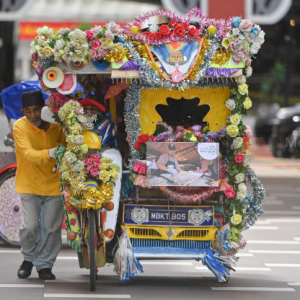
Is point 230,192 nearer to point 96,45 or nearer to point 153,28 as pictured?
point 153,28

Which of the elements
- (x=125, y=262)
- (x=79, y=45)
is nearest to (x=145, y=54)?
(x=79, y=45)

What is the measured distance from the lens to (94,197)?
7.70 metres

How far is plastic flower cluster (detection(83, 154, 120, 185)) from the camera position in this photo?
25.4 ft

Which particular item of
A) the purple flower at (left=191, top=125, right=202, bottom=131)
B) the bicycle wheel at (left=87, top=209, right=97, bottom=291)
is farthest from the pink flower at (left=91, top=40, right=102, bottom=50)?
the bicycle wheel at (left=87, top=209, right=97, bottom=291)

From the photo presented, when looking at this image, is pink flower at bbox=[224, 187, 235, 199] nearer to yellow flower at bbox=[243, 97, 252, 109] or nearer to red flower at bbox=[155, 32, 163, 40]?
yellow flower at bbox=[243, 97, 252, 109]

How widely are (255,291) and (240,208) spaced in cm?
77

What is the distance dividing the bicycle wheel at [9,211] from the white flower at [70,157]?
2957 mm

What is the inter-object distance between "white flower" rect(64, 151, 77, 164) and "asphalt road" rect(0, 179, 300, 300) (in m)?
1.18

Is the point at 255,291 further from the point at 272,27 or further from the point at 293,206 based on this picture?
the point at 272,27

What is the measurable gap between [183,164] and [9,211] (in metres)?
3.31

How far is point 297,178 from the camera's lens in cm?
2247

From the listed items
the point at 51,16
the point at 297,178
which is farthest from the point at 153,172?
the point at 51,16

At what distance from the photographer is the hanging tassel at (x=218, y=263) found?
26.2 feet

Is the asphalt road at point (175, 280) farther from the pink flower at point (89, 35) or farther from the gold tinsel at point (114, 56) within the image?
the pink flower at point (89, 35)
